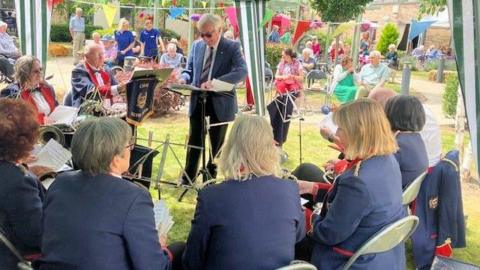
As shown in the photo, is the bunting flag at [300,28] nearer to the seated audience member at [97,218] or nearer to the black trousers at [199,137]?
the black trousers at [199,137]

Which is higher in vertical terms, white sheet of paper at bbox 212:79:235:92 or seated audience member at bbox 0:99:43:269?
white sheet of paper at bbox 212:79:235:92

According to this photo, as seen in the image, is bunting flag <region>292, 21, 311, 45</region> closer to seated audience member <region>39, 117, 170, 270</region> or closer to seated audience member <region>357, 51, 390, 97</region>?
seated audience member <region>357, 51, 390, 97</region>

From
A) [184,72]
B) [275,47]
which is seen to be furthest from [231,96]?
[275,47]

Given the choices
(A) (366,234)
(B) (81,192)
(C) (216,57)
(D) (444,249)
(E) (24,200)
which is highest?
(C) (216,57)

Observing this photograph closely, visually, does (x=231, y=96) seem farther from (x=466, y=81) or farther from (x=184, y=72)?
(x=466, y=81)

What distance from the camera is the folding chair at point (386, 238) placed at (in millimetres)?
2099

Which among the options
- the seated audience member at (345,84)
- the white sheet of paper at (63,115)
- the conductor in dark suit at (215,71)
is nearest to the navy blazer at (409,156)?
the conductor in dark suit at (215,71)

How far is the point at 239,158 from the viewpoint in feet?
6.66

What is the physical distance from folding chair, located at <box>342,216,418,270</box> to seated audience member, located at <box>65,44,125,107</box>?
318 centimetres

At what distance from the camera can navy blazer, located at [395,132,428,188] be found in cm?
305

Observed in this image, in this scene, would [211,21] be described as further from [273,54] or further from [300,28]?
[273,54]

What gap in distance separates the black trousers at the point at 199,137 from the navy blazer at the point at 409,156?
81.8 inches

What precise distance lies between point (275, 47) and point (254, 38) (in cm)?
1111

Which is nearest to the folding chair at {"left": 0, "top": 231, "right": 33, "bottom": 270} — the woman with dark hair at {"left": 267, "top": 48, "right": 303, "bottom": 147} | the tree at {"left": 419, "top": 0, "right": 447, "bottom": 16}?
the woman with dark hair at {"left": 267, "top": 48, "right": 303, "bottom": 147}
